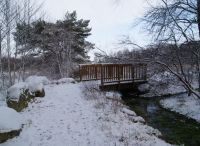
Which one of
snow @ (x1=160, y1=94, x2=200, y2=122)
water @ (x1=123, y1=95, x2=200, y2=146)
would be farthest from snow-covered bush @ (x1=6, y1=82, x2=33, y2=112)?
snow @ (x1=160, y1=94, x2=200, y2=122)

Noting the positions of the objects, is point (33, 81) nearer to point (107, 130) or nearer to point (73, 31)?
point (107, 130)

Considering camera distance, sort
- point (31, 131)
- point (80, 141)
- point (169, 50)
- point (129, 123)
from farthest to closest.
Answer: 1. point (169, 50)
2. point (129, 123)
3. point (31, 131)
4. point (80, 141)

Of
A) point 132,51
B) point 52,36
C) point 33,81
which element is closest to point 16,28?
point 33,81

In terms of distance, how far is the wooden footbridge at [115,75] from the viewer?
17.3 meters

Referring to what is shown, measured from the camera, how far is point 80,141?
632 cm

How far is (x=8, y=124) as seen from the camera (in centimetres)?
597

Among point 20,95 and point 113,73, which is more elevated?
point 113,73

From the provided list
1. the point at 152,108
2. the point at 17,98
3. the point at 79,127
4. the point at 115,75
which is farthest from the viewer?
the point at 115,75

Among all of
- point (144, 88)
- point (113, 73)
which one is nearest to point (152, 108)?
point (113, 73)

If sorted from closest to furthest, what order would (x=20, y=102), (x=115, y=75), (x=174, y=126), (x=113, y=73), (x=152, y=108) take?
Result: (x=20, y=102)
(x=174, y=126)
(x=152, y=108)
(x=113, y=73)
(x=115, y=75)

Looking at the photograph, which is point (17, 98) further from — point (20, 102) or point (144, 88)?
point (144, 88)

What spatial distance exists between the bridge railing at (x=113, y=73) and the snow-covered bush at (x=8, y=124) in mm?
10844

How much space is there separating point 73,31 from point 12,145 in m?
24.5

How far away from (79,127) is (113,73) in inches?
423
